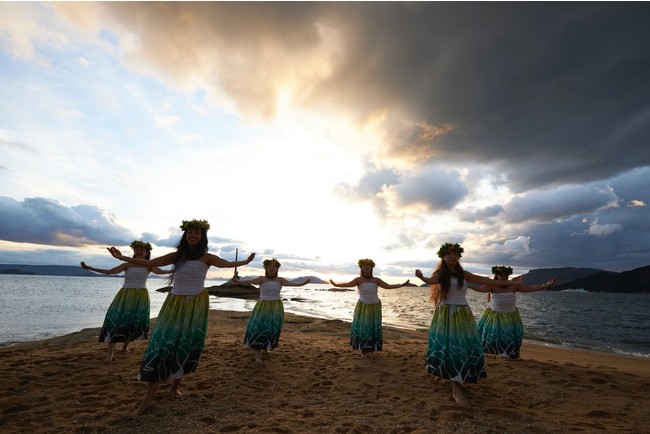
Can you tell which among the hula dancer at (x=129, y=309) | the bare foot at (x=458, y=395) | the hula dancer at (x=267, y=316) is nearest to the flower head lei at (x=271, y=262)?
the hula dancer at (x=267, y=316)

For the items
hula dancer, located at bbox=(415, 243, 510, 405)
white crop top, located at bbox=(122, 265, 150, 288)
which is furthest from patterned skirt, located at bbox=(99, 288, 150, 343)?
hula dancer, located at bbox=(415, 243, 510, 405)

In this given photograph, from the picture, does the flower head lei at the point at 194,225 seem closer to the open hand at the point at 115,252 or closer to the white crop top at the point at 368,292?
the open hand at the point at 115,252

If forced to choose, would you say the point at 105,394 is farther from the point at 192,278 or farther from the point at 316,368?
the point at 316,368

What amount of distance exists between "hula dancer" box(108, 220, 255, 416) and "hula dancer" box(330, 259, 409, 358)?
16.3 ft

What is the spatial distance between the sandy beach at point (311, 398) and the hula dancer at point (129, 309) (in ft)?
1.90

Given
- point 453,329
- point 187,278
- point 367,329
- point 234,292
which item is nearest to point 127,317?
point 187,278

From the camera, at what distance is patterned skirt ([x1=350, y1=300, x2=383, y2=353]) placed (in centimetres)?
971

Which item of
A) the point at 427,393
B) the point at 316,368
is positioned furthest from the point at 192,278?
the point at 427,393

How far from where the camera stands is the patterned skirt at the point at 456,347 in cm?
610

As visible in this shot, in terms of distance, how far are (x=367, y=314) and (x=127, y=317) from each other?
664 centimetres

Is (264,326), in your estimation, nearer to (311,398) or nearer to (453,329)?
(311,398)

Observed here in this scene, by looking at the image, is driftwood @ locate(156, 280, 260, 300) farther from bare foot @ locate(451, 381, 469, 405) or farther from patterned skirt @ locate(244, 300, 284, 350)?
bare foot @ locate(451, 381, 469, 405)

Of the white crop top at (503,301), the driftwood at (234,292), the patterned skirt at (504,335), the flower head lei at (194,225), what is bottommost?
the driftwood at (234,292)

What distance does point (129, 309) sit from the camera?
8828mm
